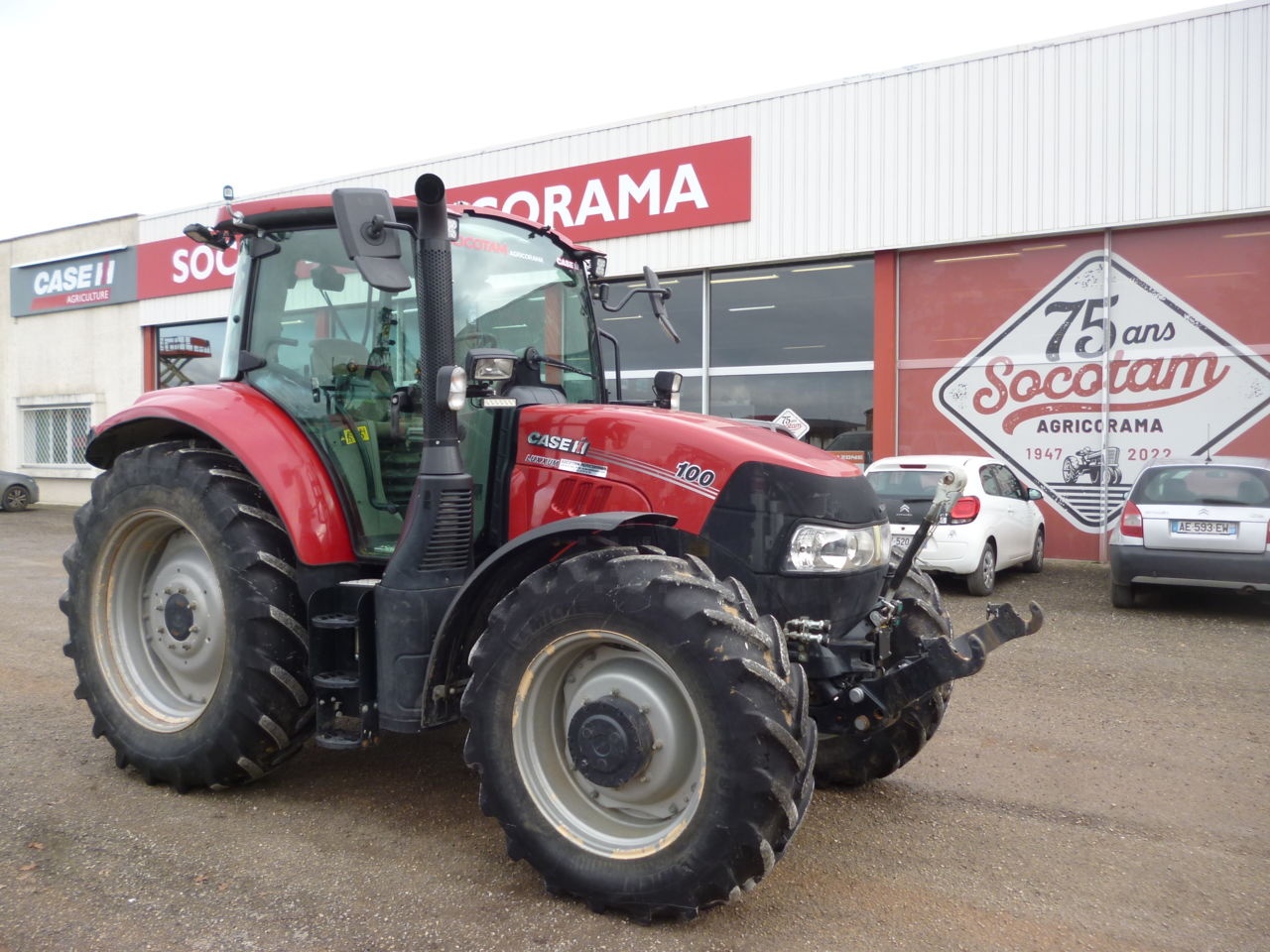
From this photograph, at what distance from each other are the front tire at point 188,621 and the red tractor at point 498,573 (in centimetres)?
1

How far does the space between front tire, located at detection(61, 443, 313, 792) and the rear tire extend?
2.25 meters

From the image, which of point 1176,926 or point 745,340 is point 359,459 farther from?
point 745,340

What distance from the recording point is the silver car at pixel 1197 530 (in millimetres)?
8867

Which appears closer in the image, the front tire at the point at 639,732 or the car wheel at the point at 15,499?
the front tire at the point at 639,732

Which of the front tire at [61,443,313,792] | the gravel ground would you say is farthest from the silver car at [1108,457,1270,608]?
the front tire at [61,443,313,792]

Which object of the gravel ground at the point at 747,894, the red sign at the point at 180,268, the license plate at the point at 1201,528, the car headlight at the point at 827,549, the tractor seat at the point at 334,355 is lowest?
the gravel ground at the point at 747,894

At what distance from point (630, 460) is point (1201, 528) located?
7556mm

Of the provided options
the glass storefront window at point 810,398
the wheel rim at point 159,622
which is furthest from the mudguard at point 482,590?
the glass storefront window at point 810,398

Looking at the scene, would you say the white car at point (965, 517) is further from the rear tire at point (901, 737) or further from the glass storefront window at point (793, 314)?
the rear tire at point (901, 737)

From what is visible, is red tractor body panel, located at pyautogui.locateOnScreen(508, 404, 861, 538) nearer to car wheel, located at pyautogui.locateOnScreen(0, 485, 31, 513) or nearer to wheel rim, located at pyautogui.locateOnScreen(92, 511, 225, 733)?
wheel rim, located at pyautogui.locateOnScreen(92, 511, 225, 733)

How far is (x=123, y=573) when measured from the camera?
4590 mm

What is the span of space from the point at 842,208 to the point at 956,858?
11.4m

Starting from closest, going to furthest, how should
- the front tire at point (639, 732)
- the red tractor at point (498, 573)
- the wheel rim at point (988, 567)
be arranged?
the front tire at point (639, 732) < the red tractor at point (498, 573) < the wheel rim at point (988, 567)

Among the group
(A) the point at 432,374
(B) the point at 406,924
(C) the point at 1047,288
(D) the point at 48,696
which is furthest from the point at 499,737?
(C) the point at 1047,288
